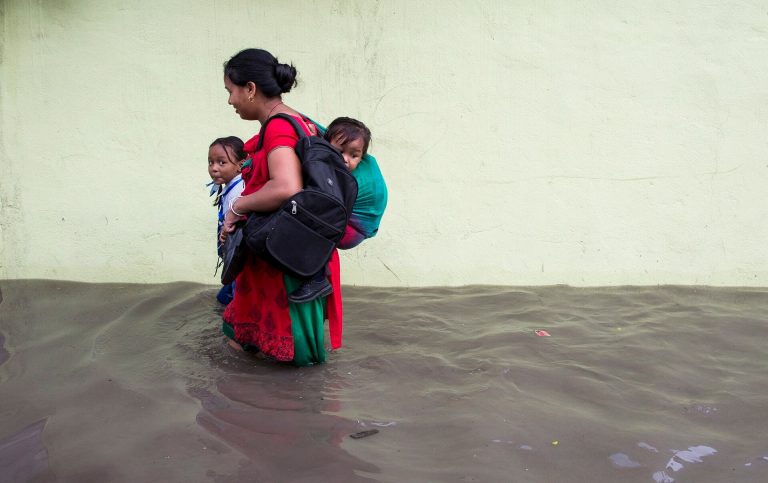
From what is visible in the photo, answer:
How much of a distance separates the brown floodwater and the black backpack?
556 mm

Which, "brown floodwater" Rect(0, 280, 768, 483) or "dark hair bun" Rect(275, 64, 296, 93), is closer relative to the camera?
"brown floodwater" Rect(0, 280, 768, 483)

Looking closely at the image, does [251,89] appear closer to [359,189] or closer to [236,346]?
[359,189]

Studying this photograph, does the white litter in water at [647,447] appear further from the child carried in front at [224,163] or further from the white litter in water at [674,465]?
the child carried in front at [224,163]

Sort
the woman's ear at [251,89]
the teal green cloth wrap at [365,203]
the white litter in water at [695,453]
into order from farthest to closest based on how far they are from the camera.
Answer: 1. the teal green cloth wrap at [365,203]
2. the woman's ear at [251,89]
3. the white litter in water at [695,453]

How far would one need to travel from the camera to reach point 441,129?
473 cm

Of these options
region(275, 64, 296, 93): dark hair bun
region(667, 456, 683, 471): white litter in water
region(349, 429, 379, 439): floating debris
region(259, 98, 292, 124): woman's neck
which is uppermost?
region(275, 64, 296, 93): dark hair bun

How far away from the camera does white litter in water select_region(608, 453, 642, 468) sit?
Result: 7.68 ft

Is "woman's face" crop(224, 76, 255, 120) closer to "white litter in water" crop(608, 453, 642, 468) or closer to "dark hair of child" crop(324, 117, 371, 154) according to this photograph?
"dark hair of child" crop(324, 117, 371, 154)

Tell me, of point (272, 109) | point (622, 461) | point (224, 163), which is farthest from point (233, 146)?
point (622, 461)

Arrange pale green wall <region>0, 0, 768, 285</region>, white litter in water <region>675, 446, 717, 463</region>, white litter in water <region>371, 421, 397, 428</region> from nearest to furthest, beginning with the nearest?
white litter in water <region>675, 446, 717, 463</region> < white litter in water <region>371, 421, 397, 428</region> < pale green wall <region>0, 0, 768, 285</region>

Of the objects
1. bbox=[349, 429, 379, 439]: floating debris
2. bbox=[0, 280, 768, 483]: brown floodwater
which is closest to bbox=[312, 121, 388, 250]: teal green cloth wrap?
bbox=[0, 280, 768, 483]: brown floodwater

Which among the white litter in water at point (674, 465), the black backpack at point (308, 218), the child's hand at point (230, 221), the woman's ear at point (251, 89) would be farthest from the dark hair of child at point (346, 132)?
the white litter in water at point (674, 465)

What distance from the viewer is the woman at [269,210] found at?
2.90 metres

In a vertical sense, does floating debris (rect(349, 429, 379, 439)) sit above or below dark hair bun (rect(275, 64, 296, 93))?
below
